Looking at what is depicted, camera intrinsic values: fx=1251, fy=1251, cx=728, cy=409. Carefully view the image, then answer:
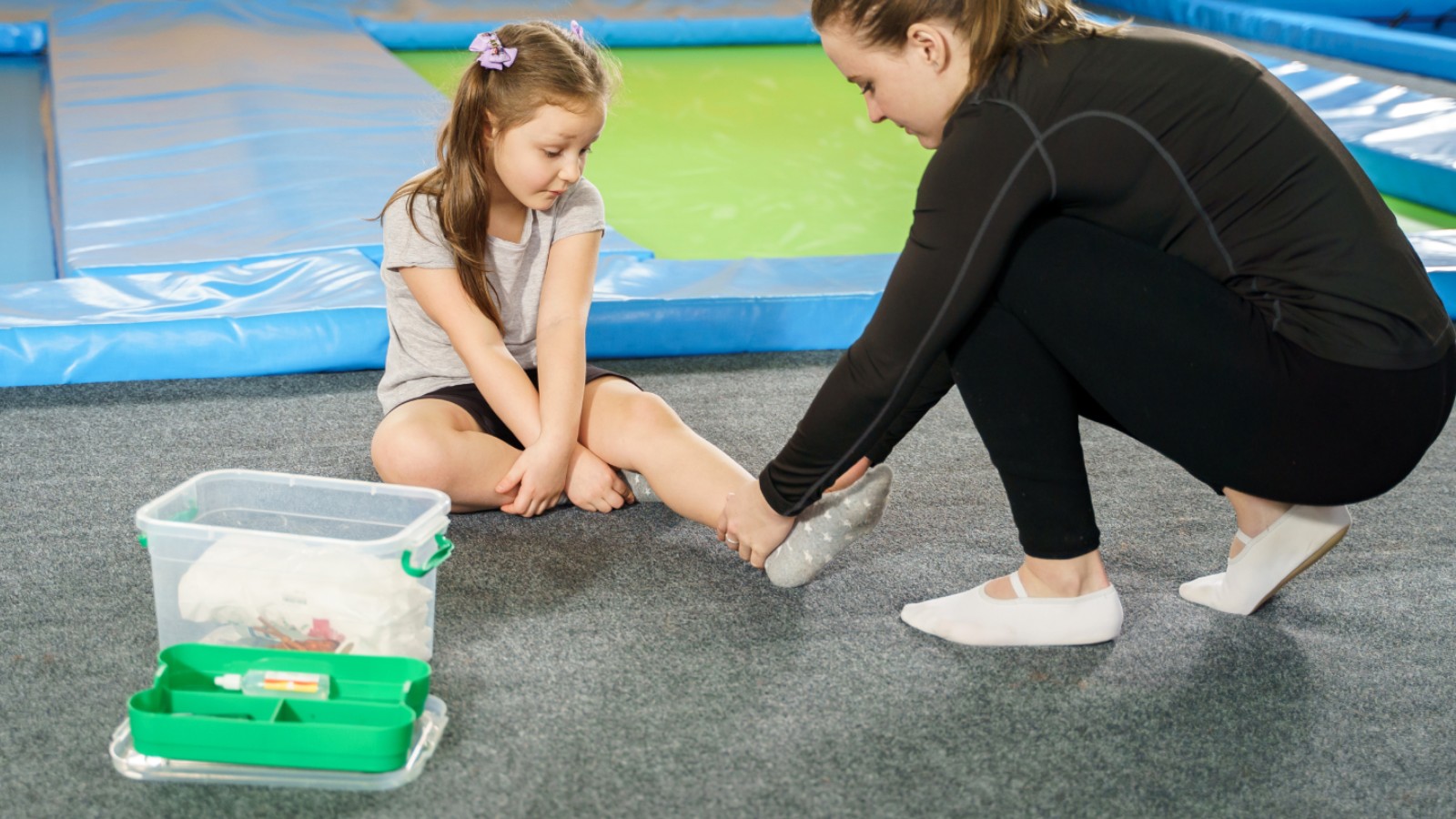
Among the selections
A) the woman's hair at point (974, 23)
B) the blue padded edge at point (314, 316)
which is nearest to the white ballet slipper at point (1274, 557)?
the woman's hair at point (974, 23)

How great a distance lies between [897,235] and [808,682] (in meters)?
1.65

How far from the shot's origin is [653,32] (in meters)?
4.98

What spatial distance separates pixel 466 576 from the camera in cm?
130

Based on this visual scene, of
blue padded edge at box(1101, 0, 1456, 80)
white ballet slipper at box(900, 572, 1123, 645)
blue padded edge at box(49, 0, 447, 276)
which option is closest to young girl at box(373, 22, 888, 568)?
white ballet slipper at box(900, 572, 1123, 645)

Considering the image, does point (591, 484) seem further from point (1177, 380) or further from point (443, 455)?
point (1177, 380)

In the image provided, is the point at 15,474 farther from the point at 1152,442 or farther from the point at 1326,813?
the point at 1326,813

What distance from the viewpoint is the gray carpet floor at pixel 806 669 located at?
3.18 ft

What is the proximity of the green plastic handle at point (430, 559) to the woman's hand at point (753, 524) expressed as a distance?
304 mm

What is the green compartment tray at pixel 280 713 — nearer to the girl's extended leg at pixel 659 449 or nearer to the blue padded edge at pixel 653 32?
the girl's extended leg at pixel 659 449

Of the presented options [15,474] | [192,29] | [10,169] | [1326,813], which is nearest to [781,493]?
[1326,813]

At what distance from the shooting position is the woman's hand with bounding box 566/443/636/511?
1455mm

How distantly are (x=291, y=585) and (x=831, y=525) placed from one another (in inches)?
19.9

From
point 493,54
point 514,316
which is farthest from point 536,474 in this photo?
point 493,54

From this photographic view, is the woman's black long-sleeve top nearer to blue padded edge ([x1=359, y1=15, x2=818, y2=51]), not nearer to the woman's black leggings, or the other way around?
the woman's black leggings
